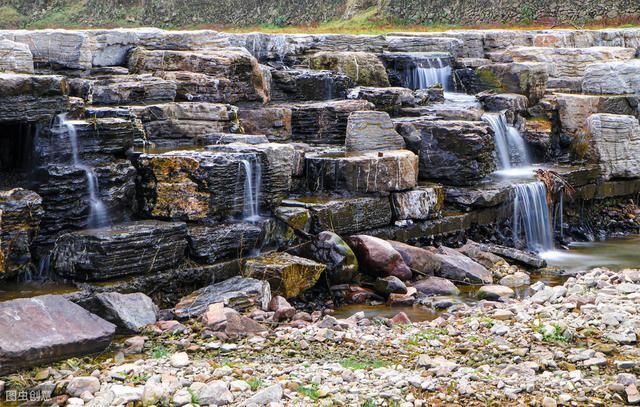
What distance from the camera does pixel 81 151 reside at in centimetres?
1056

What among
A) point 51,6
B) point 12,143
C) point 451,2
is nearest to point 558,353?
point 12,143

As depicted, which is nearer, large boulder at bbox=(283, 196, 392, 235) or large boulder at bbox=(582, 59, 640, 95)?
large boulder at bbox=(283, 196, 392, 235)

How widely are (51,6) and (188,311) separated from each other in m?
35.2

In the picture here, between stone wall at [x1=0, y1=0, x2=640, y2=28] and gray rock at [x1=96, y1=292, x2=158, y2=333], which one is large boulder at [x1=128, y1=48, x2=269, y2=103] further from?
stone wall at [x1=0, y1=0, x2=640, y2=28]

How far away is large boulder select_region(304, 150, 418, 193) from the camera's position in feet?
41.4

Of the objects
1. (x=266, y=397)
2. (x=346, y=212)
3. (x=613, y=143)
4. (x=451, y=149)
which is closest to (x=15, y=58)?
(x=346, y=212)

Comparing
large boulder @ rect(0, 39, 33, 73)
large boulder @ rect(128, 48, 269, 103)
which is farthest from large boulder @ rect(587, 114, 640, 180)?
large boulder @ rect(0, 39, 33, 73)

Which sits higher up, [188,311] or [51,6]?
[51,6]

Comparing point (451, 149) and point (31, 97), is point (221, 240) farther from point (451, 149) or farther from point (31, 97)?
point (451, 149)

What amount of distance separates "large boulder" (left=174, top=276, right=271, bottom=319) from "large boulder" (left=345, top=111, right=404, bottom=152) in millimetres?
4428

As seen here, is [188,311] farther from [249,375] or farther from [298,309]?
[249,375]

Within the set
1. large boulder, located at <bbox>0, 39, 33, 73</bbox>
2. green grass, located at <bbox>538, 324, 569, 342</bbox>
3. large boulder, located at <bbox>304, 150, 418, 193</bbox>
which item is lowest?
green grass, located at <bbox>538, 324, 569, 342</bbox>

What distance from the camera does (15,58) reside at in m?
11.7

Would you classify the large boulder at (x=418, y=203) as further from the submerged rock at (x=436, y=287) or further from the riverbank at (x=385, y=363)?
the riverbank at (x=385, y=363)
